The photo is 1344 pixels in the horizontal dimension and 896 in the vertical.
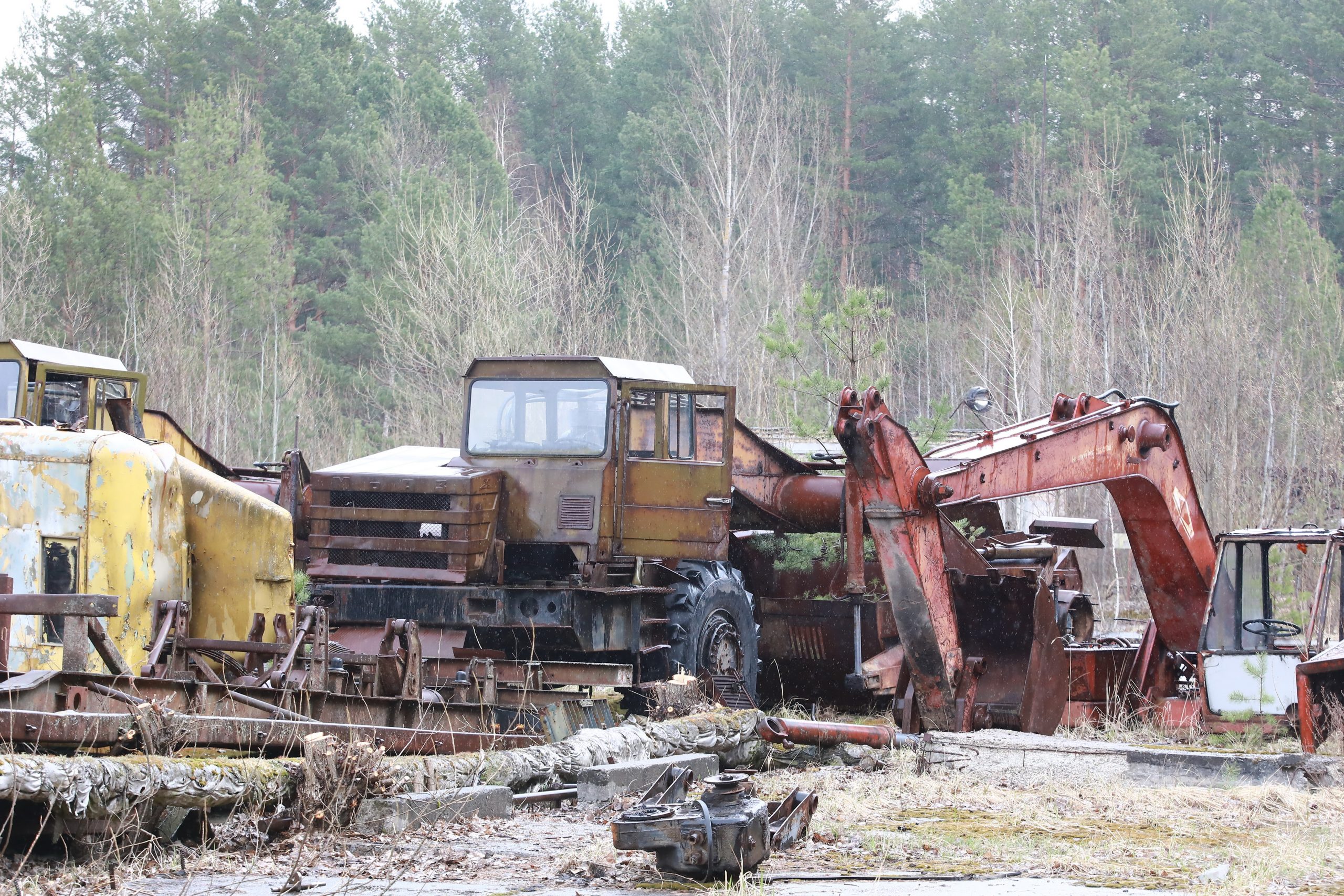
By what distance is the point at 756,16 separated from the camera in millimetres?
49312

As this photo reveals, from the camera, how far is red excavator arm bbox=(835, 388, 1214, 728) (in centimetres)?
1227

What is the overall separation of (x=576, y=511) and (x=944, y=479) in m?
3.15

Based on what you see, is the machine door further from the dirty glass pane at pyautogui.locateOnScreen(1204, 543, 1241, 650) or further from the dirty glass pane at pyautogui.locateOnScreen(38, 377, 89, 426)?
the dirty glass pane at pyautogui.locateOnScreen(38, 377, 89, 426)

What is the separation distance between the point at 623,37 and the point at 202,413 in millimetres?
30446

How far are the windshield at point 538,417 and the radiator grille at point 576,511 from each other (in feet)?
1.34

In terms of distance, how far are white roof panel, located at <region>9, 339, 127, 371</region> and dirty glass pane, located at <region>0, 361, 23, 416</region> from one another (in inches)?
5.9

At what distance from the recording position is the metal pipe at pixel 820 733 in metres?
10.5

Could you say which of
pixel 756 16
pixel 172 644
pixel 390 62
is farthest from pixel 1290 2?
pixel 172 644

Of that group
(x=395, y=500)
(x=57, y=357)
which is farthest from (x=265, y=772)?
(x=57, y=357)

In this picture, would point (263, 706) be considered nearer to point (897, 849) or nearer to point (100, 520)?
point (100, 520)

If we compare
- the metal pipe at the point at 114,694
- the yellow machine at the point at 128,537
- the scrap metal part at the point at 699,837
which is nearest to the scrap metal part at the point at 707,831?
the scrap metal part at the point at 699,837

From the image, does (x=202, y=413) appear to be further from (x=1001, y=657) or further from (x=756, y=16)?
(x=1001, y=657)

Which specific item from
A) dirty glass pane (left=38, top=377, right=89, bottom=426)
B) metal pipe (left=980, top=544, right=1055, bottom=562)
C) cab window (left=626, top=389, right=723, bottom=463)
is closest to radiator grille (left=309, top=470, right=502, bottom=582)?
cab window (left=626, top=389, right=723, bottom=463)

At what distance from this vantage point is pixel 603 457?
13.4 meters
